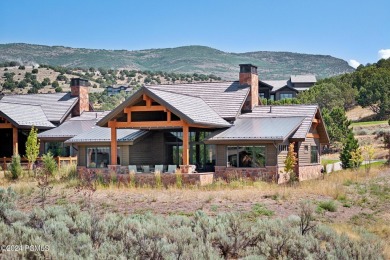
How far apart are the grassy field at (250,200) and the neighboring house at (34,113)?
38.0 ft

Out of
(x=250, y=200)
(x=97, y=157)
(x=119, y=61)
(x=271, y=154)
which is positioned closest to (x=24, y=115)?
(x=97, y=157)

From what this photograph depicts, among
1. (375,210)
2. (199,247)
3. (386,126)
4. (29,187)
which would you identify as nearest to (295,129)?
(375,210)

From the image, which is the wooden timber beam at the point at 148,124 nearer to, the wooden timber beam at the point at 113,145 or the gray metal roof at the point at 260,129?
the wooden timber beam at the point at 113,145

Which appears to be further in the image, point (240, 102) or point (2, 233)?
point (240, 102)

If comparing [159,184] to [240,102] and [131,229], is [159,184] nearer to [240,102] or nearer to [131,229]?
[240,102]

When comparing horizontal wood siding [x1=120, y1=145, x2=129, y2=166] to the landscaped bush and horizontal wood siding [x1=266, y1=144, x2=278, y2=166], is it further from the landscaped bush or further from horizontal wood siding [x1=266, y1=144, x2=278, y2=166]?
the landscaped bush

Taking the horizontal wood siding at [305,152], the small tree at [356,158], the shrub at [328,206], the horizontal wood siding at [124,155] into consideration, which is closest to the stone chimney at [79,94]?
the horizontal wood siding at [124,155]

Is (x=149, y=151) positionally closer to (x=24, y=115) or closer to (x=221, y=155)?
(x=221, y=155)

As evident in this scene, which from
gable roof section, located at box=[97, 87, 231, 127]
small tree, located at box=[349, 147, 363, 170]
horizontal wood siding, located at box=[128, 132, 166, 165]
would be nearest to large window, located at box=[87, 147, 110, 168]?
horizontal wood siding, located at box=[128, 132, 166, 165]

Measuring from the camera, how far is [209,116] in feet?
99.7

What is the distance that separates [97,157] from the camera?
32.8 metres

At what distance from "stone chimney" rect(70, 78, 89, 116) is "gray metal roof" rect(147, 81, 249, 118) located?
8.32m

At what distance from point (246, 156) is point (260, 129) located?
154cm

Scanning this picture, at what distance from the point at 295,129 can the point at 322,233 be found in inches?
671
